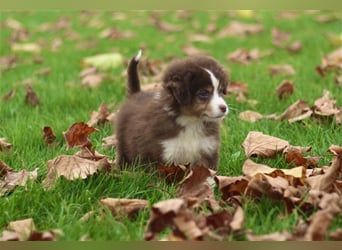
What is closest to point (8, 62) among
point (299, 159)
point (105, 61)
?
point (105, 61)

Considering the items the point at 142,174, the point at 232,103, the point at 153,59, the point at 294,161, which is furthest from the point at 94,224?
the point at 153,59

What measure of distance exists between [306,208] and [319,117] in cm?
198

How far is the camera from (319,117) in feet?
17.8

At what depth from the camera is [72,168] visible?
412 centimetres

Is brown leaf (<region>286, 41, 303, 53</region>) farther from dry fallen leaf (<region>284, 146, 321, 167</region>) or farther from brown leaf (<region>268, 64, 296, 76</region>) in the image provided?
dry fallen leaf (<region>284, 146, 321, 167</region>)

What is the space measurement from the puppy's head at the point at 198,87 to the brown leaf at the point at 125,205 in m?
0.92

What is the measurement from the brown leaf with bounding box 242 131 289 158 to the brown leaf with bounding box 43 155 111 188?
3.30ft

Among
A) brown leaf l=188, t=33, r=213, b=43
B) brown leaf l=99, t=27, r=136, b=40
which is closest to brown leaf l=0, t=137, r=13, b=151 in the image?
brown leaf l=188, t=33, r=213, b=43

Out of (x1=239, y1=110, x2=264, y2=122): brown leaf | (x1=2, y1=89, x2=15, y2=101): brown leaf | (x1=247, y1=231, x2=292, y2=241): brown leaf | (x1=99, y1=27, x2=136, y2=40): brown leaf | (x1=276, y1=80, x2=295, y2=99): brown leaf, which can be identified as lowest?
(x1=2, y1=89, x2=15, y2=101): brown leaf

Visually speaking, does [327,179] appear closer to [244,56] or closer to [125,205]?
[125,205]

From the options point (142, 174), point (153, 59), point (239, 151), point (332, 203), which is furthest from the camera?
point (153, 59)

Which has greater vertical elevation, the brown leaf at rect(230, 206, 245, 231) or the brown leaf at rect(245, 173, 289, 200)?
the brown leaf at rect(245, 173, 289, 200)

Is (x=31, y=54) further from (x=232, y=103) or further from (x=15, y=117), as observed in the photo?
(x=232, y=103)

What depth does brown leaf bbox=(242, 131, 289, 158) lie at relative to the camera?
4625mm
